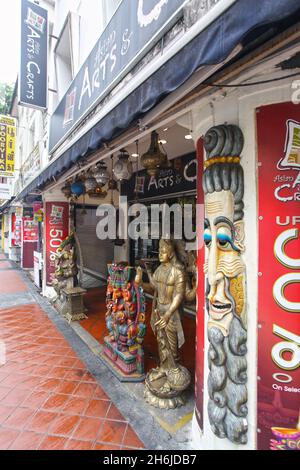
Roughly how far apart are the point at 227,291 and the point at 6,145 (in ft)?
45.1

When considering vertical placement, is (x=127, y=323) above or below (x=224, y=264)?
below

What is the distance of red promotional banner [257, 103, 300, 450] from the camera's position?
1.60 meters

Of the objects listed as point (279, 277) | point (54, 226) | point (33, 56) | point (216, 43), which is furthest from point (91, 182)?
point (33, 56)

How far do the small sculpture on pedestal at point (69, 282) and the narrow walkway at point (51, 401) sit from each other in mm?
693

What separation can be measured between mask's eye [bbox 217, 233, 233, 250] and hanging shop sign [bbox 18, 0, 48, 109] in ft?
23.2

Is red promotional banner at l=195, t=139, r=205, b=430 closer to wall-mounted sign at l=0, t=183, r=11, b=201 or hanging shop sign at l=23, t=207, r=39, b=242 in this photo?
hanging shop sign at l=23, t=207, r=39, b=242

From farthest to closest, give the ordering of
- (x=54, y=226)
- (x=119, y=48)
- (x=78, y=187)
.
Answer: (x=54, y=226)
(x=78, y=187)
(x=119, y=48)

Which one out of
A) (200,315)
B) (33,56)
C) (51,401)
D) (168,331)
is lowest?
(51,401)

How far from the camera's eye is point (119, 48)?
3.39m

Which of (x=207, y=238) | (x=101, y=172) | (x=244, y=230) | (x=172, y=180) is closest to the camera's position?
(x=244, y=230)

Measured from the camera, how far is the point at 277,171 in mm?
1649

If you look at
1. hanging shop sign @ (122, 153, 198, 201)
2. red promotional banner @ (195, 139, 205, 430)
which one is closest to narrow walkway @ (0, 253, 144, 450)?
red promotional banner @ (195, 139, 205, 430)

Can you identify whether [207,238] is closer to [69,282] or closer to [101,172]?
[101,172]

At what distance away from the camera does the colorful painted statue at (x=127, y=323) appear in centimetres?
327
